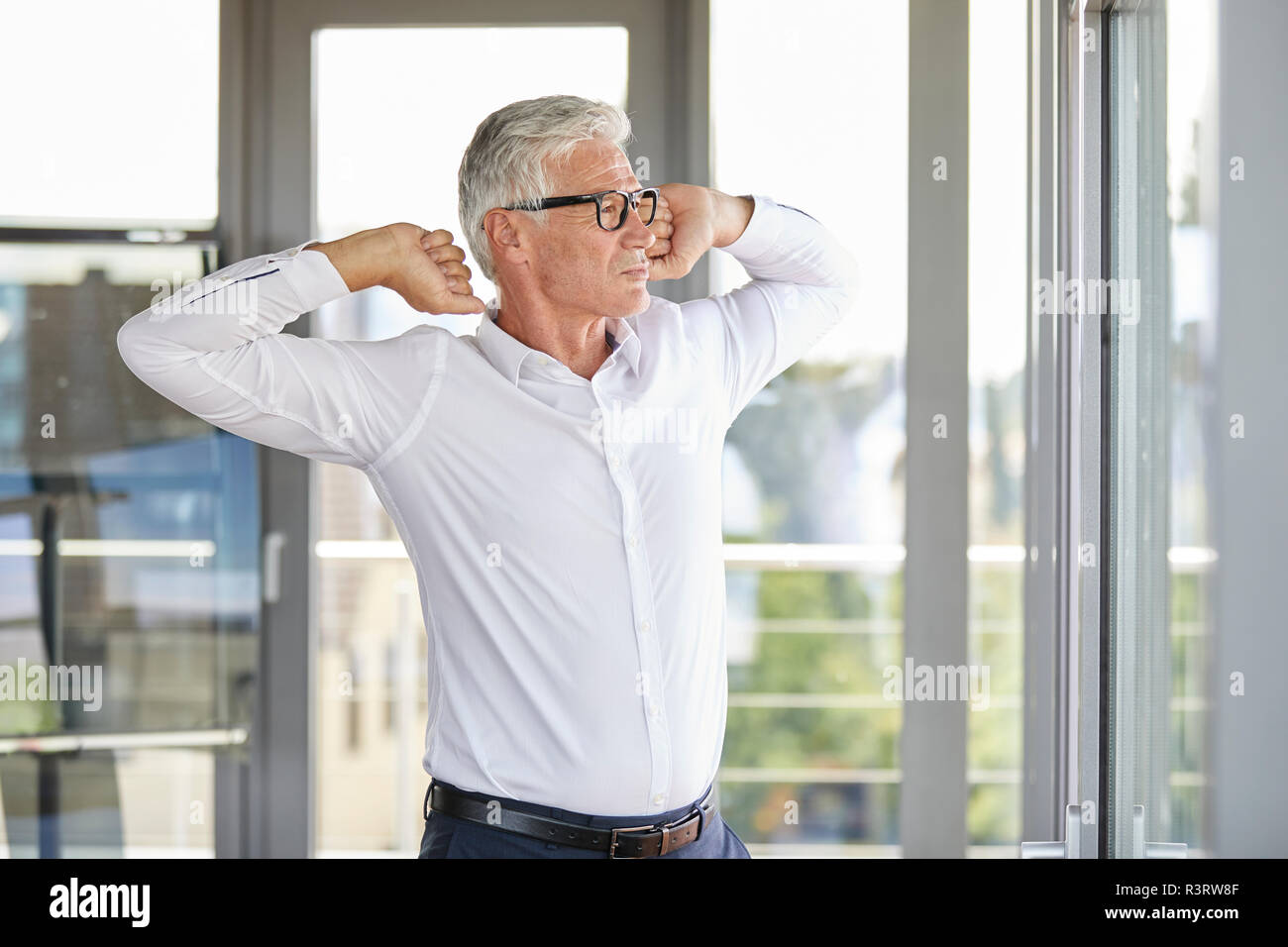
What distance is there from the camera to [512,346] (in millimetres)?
1486

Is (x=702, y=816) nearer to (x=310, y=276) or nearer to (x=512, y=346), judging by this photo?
(x=512, y=346)

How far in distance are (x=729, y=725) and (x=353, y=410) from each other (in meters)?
1.30

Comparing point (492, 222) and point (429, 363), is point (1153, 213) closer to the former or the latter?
point (492, 222)

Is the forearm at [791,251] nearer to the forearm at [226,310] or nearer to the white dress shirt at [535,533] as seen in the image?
the white dress shirt at [535,533]

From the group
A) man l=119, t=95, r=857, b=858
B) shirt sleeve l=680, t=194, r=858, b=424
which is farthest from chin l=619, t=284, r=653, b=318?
shirt sleeve l=680, t=194, r=858, b=424

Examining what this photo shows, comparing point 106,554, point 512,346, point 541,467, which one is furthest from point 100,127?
point 541,467

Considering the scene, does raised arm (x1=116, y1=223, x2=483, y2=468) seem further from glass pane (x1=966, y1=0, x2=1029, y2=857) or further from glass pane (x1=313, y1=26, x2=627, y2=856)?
glass pane (x1=966, y1=0, x2=1029, y2=857)

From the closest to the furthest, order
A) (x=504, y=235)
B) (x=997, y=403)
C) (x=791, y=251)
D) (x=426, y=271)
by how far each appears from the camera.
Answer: (x=426, y=271), (x=504, y=235), (x=791, y=251), (x=997, y=403)

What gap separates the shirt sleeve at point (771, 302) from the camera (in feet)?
5.30

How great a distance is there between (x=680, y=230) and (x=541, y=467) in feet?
1.31

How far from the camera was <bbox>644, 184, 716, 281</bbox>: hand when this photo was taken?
1528 millimetres

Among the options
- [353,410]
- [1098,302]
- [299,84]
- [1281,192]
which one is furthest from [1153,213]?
[299,84]
